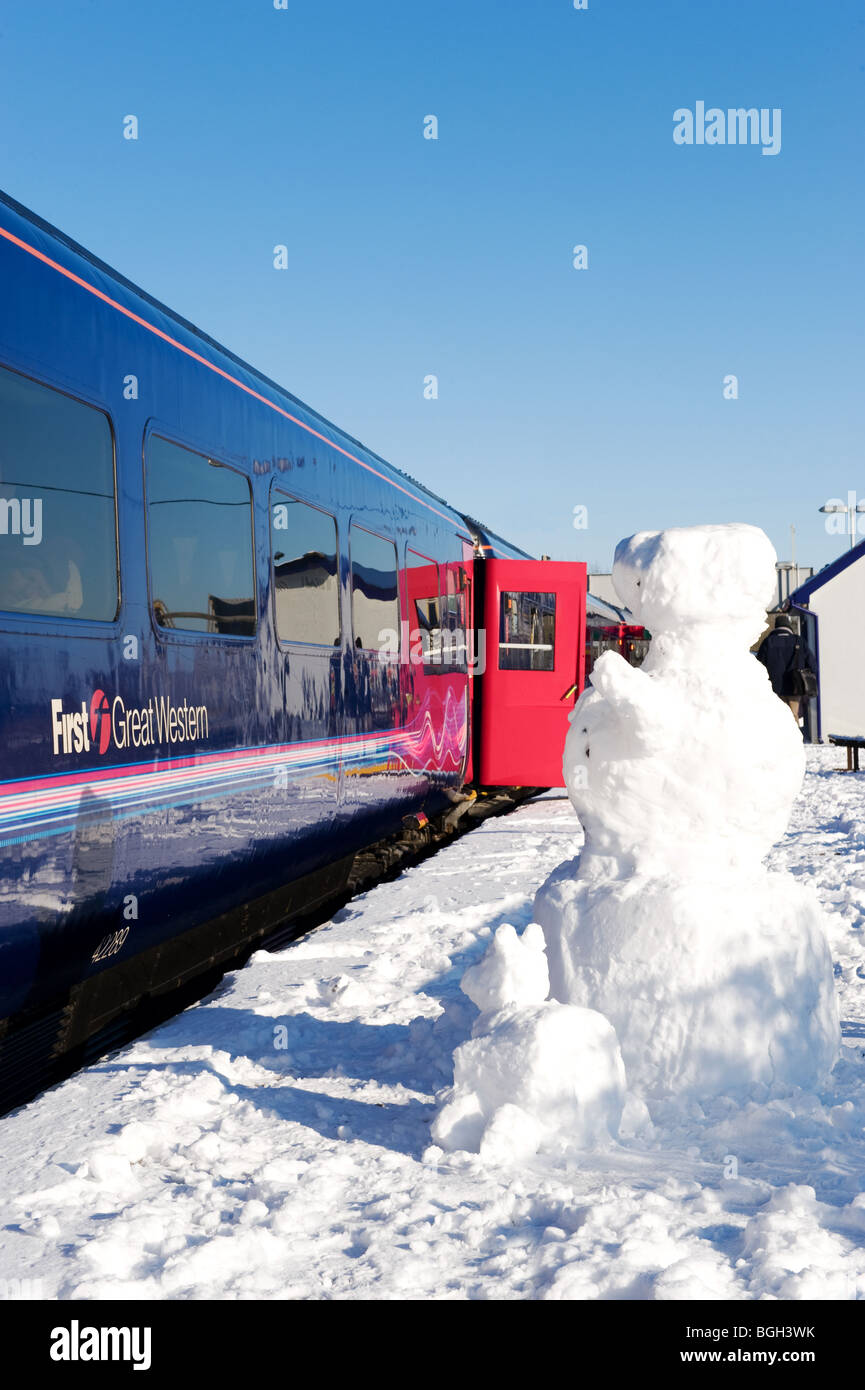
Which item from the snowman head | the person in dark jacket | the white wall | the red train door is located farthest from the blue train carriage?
the white wall

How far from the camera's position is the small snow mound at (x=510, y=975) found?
3.67m

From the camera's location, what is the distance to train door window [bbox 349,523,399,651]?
850 cm

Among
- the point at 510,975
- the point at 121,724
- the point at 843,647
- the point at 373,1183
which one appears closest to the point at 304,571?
the point at 121,724

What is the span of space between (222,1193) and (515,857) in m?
6.04

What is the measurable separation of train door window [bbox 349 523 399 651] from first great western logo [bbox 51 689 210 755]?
9.65 ft

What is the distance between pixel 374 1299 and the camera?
2.61 meters

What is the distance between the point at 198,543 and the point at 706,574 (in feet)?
8.46

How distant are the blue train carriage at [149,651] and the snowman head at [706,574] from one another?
211 centimetres

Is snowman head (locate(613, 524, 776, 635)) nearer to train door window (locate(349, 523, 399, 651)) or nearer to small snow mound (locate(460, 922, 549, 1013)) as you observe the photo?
small snow mound (locate(460, 922, 549, 1013))

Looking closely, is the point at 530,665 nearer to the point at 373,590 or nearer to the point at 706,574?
the point at 373,590

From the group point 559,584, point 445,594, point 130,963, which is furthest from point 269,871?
point 559,584

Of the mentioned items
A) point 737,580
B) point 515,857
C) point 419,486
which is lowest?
point 515,857

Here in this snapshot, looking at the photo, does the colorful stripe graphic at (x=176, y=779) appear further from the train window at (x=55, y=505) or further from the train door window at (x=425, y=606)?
the train door window at (x=425, y=606)
